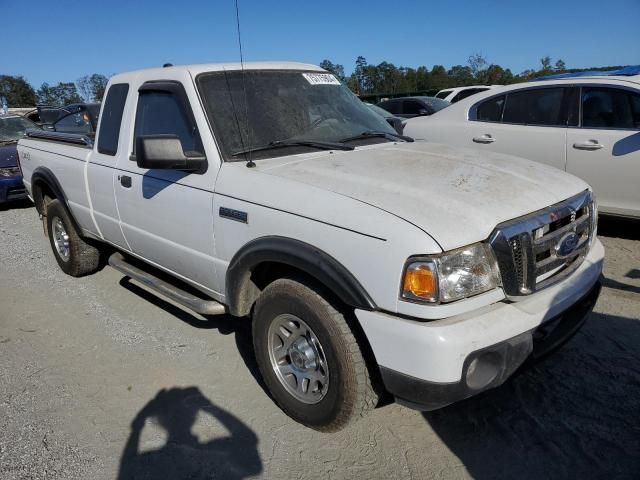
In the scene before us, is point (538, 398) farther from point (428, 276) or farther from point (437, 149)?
point (437, 149)

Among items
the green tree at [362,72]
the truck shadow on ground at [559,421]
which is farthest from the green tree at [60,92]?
the truck shadow on ground at [559,421]

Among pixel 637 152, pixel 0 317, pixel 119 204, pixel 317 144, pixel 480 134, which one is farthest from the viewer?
pixel 480 134

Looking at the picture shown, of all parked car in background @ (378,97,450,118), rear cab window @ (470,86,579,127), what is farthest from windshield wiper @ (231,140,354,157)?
parked car in background @ (378,97,450,118)

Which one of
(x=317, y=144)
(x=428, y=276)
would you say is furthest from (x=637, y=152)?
(x=428, y=276)

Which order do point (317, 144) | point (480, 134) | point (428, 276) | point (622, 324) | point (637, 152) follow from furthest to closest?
1. point (480, 134)
2. point (637, 152)
3. point (622, 324)
4. point (317, 144)
5. point (428, 276)

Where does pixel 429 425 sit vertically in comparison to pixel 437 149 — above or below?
below

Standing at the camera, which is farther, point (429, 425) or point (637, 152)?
point (637, 152)

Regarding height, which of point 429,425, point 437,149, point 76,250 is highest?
point 437,149

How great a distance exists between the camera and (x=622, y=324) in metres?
3.58

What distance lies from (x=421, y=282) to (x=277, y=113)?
1.69 metres

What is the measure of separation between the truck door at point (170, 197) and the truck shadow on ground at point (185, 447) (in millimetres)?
760

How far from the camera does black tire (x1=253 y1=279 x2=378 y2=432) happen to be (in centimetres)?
233

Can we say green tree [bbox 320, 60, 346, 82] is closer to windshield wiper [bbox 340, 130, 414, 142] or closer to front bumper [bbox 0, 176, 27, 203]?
windshield wiper [bbox 340, 130, 414, 142]

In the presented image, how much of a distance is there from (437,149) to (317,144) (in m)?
0.81
